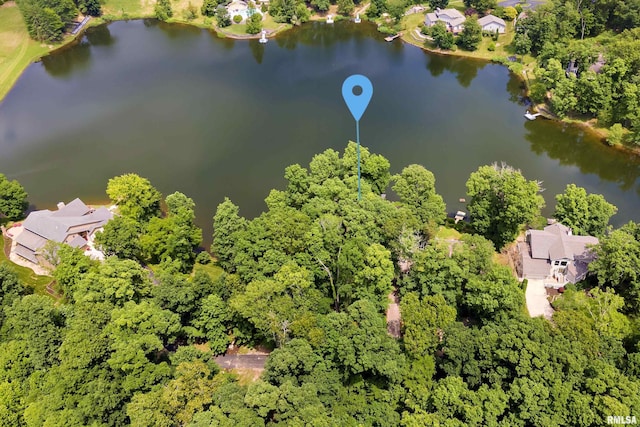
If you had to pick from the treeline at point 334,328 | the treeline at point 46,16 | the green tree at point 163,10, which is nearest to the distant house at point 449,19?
the treeline at point 334,328

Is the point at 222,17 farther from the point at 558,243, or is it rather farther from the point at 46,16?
the point at 558,243

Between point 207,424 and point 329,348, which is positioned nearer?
point 207,424

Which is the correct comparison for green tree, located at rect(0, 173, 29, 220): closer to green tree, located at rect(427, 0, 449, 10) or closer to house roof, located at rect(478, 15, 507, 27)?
Result: house roof, located at rect(478, 15, 507, 27)

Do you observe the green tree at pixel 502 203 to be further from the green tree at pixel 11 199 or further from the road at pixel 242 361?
the green tree at pixel 11 199

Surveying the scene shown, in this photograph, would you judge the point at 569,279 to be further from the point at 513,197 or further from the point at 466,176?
the point at 466,176

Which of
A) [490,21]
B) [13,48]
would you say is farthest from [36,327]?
[490,21]

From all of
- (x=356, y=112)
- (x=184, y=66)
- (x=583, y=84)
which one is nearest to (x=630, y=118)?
(x=583, y=84)

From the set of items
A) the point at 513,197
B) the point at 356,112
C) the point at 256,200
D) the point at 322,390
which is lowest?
the point at 256,200
